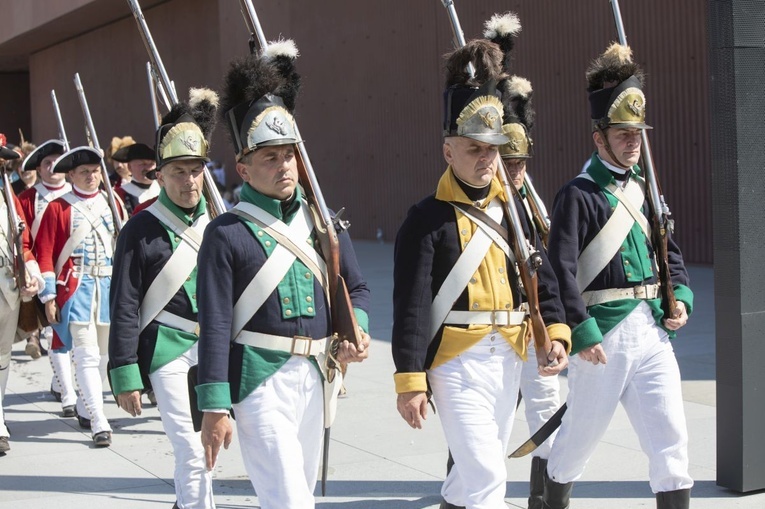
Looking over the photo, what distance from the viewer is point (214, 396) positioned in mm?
3936

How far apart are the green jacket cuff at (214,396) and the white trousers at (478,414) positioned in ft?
2.88

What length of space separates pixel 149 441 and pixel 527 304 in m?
4.11

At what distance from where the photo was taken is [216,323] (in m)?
4.00

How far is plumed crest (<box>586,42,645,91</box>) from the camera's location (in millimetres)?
5285

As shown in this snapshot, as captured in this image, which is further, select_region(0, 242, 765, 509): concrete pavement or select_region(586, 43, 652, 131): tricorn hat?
select_region(0, 242, 765, 509): concrete pavement

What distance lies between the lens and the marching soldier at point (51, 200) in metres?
8.73

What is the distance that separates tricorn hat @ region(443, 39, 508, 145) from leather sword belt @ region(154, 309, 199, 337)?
1.65 metres

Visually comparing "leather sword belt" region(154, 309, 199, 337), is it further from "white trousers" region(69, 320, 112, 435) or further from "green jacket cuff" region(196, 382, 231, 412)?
"white trousers" region(69, 320, 112, 435)

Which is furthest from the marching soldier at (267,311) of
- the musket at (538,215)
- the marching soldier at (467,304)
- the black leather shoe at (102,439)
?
the black leather shoe at (102,439)

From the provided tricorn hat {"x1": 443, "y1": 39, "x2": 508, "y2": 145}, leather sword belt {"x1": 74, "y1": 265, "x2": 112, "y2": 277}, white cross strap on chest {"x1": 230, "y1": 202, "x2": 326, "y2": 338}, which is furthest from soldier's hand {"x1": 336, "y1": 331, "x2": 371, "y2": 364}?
leather sword belt {"x1": 74, "y1": 265, "x2": 112, "y2": 277}

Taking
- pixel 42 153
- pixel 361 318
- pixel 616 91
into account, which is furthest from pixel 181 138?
pixel 42 153

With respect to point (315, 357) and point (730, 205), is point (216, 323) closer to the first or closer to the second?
point (315, 357)

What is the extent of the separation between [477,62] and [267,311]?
4.33ft

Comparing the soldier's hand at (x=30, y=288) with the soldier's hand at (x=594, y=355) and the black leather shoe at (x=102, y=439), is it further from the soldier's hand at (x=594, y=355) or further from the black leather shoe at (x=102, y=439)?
the soldier's hand at (x=594, y=355)
